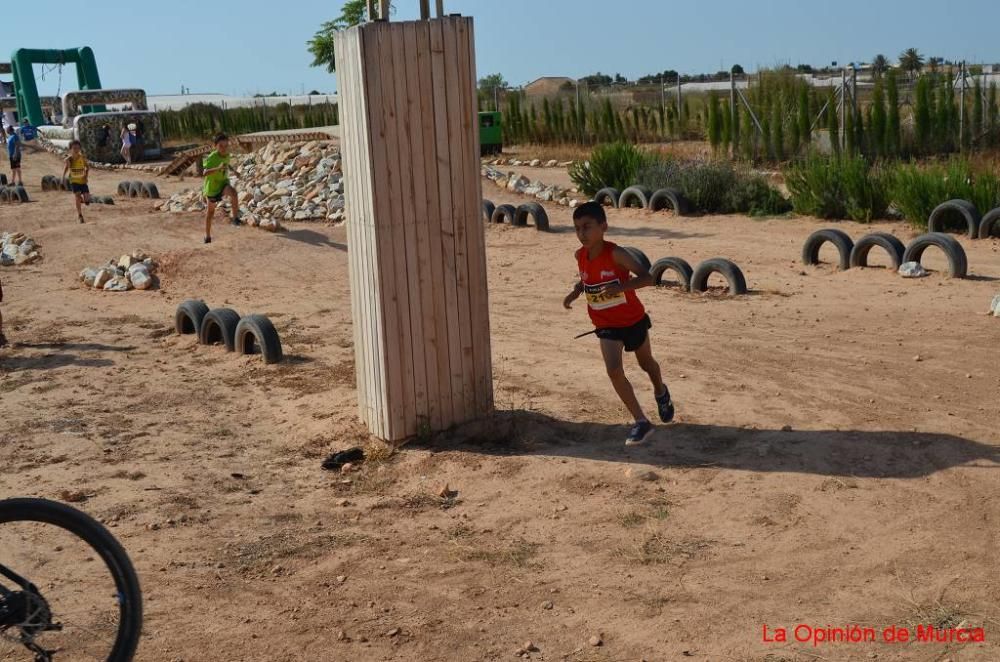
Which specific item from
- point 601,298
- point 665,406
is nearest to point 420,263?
point 601,298

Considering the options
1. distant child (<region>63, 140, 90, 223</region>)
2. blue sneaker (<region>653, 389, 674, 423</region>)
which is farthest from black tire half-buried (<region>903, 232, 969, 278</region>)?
distant child (<region>63, 140, 90, 223</region>)

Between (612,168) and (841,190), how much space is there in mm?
5250

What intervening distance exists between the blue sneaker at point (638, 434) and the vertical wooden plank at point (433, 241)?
1.11 m

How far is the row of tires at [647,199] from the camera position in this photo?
58.3 feet

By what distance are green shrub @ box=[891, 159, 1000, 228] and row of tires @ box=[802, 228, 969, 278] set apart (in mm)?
2946

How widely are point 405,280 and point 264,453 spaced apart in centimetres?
143

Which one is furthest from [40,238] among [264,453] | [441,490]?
[441,490]

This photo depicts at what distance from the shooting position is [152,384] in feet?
28.8

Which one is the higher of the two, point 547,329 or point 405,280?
point 405,280

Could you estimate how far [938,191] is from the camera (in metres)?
14.6

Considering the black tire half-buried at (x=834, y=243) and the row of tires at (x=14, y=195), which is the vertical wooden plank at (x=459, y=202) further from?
the row of tires at (x=14, y=195)

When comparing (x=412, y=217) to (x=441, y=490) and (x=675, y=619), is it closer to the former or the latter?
(x=441, y=490)

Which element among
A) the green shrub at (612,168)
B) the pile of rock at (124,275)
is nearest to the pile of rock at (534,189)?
the green shrub at (612,168)

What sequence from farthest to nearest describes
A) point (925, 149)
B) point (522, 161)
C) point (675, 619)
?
point (522, 161)
point (925, 149)
point (675, 619)
